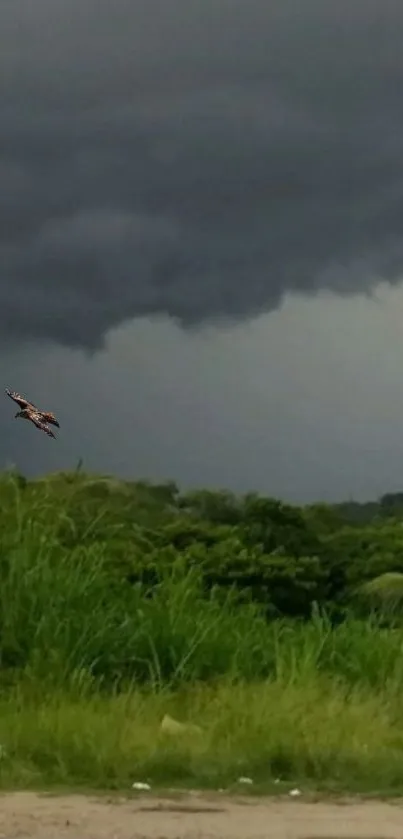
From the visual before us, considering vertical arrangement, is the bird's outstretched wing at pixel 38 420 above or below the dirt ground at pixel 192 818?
above

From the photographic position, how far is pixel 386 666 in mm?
11586

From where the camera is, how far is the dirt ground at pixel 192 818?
5832 millimetres

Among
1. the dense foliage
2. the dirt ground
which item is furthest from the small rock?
the dense foliage

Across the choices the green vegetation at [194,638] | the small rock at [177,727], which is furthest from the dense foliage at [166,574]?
the small rock at [177,727]

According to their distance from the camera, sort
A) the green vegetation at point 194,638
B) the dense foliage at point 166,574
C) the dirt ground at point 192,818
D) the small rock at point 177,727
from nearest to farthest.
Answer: the dirt ground at point 192,818, the green vegetation at point 194,638, the small rock at point 177,727, the dense foliage at point 166,574

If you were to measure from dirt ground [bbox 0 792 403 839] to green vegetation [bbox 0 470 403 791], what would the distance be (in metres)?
0.38

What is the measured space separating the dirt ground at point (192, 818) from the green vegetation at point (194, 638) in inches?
14.9

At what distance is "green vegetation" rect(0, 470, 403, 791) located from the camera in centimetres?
740

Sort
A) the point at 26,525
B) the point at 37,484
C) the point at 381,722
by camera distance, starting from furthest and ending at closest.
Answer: the point at 37,484 < the point at 26,525 < the point at 381,722

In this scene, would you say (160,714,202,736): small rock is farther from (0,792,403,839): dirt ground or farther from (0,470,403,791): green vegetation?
(0,792,403,839): dirt ground

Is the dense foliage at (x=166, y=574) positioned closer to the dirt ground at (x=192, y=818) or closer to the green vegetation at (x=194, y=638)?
the green vegetation at (x=194, y=638)

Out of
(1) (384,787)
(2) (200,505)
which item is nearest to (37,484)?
(2) (200,505)

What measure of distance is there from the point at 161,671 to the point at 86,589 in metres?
1.10

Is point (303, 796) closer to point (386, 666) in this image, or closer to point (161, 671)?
point (161, 671)
